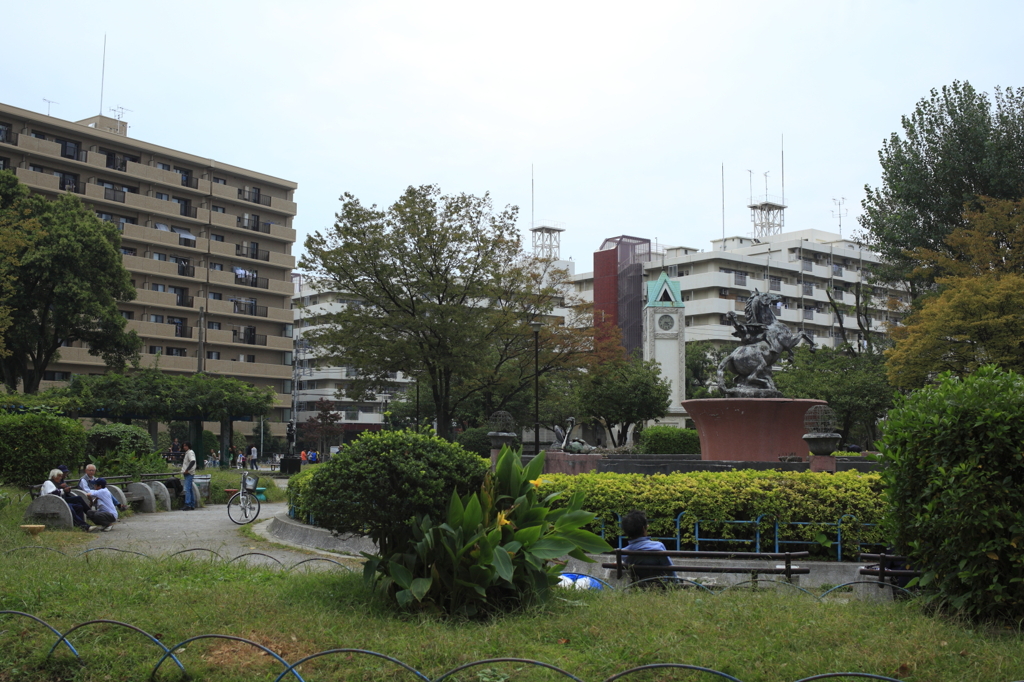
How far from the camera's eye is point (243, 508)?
17.4 metres

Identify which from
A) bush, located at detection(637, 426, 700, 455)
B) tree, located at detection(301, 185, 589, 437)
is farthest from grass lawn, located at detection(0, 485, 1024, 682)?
bush, located at detection(637, 426, 700, 455)

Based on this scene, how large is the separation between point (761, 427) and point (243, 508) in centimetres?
1093

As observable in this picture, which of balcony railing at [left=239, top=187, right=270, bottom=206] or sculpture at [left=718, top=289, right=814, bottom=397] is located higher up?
balcony railing at [left=239, top=187, right=270, bottom=206]

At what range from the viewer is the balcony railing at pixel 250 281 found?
65375 millimetres

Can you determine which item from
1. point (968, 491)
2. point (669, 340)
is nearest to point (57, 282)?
point (669, 340)

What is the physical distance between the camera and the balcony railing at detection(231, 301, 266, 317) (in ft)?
214

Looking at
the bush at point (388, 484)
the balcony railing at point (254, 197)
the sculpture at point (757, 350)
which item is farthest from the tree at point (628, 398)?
the bush at point (388, 484)

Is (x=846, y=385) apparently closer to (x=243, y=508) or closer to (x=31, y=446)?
(x=243, y=508)

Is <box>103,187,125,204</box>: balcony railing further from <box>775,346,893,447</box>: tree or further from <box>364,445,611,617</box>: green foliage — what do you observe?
<box>364,445,611,617</box>: green foliage

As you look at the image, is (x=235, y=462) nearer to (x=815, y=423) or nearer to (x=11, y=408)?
(x=11, y=408)

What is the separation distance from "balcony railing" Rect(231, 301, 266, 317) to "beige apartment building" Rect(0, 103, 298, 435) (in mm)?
72

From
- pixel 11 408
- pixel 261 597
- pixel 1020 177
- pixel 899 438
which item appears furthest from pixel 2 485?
pixel 1020 177

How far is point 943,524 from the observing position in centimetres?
650

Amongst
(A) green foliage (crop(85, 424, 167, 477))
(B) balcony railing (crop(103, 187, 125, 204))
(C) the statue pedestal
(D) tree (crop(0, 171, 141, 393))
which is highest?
(B) balcony railing (crop(103, 187, 125, 204))
